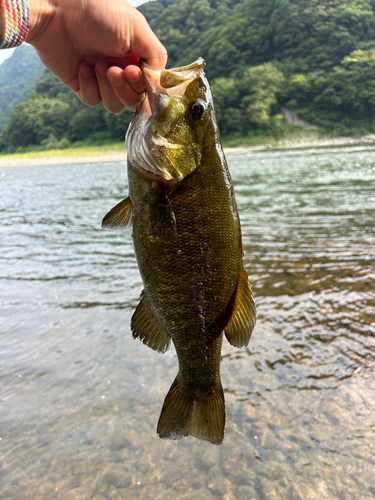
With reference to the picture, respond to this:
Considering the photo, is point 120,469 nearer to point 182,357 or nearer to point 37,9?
point 182,357

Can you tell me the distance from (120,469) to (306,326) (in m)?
3.35

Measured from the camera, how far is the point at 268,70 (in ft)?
297

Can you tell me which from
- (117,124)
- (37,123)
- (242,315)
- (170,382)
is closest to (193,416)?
(242,315)

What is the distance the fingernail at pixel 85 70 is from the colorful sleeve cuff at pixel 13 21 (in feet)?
1.55

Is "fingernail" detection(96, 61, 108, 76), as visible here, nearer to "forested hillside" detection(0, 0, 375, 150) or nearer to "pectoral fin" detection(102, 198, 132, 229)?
"pectoral fin" detection(102, 198, 132, 229)

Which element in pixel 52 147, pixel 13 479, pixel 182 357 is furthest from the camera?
pixel 52 147

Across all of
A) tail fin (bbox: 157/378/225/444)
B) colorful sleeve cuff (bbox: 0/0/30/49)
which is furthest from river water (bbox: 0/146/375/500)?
colorful sleeve cuff (bbox: 0/0/30/49)

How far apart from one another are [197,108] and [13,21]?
1295 millimetres

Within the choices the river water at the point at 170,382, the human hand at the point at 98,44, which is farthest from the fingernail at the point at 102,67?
the river water at the point at 170,382

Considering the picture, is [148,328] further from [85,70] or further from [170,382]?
[170,382]

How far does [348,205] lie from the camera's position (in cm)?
1470

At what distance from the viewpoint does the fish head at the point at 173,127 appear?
1767 millimetres

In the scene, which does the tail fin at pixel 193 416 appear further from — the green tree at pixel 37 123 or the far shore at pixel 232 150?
the green tree at pixel 37 123

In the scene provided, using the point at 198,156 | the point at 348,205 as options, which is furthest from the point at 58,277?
the point at 348,205
